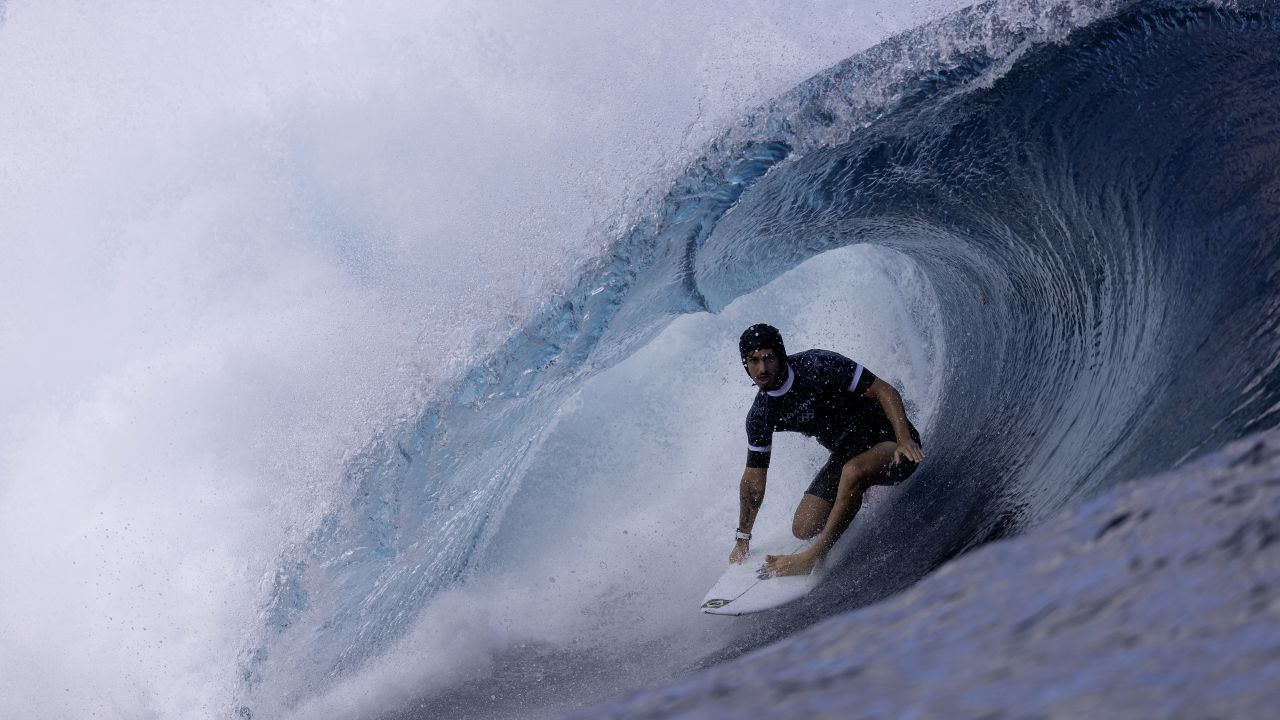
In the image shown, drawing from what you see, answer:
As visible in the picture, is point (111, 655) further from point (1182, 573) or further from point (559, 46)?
point (1182, 573)

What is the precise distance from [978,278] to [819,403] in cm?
165

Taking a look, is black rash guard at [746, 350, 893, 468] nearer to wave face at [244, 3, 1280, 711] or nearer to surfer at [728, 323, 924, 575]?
surfer at [728, 323, 924, 575]

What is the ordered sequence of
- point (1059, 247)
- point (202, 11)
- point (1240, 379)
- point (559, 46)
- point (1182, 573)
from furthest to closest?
1. point (202, 11)
2. point (559, 46)
3. point (1059, 247)
4. point (1240, 379)
5. point (1182, 573)

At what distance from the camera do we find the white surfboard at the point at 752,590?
4203mm

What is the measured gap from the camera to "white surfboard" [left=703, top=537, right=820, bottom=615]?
4203mm

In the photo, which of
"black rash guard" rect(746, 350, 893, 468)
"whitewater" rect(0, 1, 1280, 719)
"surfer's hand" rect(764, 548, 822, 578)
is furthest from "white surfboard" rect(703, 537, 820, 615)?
"black rash guard" rect(746, 350, 893, 468)

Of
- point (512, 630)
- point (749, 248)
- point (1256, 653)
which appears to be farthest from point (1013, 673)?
point (512, 630)

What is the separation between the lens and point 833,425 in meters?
4.34

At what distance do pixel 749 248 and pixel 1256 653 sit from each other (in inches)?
177

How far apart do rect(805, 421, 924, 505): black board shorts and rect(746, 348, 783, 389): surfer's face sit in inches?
19.5

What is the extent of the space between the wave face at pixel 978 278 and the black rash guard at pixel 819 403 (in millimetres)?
544

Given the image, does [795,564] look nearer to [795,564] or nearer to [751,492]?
[795,564]

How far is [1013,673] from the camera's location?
700 mm

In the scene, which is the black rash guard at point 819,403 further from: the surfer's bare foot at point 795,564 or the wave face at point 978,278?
the wave face at point 978,278
